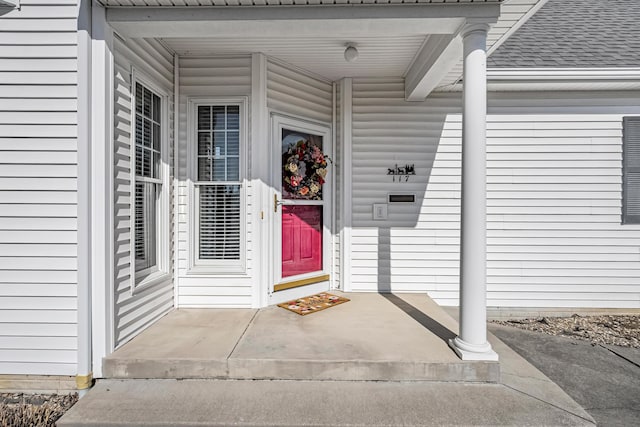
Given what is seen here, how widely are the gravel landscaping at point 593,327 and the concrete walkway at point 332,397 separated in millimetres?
1377

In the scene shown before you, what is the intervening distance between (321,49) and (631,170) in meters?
3.89

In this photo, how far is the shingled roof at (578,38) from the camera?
3963mm

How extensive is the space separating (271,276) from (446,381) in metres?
1.91

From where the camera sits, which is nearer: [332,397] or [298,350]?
[332,397]

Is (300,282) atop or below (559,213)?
below

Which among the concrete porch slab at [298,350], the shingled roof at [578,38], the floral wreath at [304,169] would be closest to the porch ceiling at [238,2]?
the floral wreath at [304,169]

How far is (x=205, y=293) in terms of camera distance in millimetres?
3566

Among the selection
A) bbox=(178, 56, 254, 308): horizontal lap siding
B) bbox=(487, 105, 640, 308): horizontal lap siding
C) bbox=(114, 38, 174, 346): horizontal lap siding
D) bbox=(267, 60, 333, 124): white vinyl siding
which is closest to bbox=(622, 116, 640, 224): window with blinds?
bbox=(487, 105, 640, 308): horizontal lap siding

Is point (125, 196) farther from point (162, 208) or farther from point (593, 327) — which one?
point (593, 327)

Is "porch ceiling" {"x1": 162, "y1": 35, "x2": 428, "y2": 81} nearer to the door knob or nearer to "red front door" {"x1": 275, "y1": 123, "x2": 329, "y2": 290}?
"red front door" {"x1": 275, "y1": 123, "x2": 329, "y2": 290}

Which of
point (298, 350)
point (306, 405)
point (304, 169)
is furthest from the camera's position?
point (304, 169)

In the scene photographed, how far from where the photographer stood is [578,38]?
4.54m

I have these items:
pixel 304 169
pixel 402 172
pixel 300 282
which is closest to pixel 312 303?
pixel 300 282

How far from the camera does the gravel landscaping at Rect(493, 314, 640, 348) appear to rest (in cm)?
359
